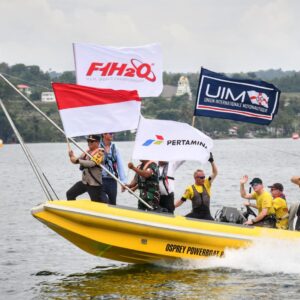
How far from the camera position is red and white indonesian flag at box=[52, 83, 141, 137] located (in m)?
18.7

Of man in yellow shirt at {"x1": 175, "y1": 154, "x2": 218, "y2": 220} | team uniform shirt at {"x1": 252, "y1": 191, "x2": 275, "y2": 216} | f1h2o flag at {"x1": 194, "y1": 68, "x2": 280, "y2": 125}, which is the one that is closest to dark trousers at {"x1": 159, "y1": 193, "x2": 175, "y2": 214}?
man in yellow shirt at {"x1": 175, "y1": 154, "x2": 218, "y2": 220}

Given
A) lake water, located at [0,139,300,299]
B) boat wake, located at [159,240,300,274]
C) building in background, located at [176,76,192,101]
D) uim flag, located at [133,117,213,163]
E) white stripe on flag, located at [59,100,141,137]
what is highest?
building in background, located at [176,76,192,101]

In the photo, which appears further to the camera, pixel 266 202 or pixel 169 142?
pixel 266 202

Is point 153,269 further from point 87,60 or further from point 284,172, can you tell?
point 284,172

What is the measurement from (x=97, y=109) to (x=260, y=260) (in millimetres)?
4736

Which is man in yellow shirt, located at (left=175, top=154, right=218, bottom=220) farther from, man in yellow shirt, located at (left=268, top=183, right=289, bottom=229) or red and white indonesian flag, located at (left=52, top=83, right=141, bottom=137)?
red and white indonesian flag, located at (left=52, top=83, right=141, bottom=137)

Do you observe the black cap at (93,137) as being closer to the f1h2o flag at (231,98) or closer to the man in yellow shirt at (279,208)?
the f1h2o flag at (231,98)

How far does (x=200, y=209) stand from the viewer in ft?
66.6

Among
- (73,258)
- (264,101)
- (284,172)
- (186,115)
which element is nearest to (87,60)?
(264,101)

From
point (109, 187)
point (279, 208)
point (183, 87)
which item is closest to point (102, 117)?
point (109, 187)

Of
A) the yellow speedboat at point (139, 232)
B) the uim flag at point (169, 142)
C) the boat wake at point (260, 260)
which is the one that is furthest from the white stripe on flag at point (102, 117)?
the boat wake at point (260, 260)

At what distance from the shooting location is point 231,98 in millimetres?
20484

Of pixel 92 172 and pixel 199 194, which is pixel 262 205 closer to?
pixel 199 194

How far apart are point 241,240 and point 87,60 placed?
5.01 m
